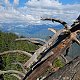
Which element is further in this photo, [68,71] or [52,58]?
[52,58]

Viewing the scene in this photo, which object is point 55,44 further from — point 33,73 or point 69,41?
point 33,73

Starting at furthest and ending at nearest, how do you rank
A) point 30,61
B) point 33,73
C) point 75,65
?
point 33,73 < point 75,65 < point 30,61

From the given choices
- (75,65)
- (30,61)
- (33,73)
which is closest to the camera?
(30,61)

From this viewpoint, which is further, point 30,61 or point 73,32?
point 73,32

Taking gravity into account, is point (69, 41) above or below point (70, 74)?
above

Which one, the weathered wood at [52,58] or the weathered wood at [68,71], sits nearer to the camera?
the weathered wood at [68,71]

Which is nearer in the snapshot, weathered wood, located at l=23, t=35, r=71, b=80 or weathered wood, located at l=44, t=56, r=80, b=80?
weathered wood, located at l=44, t=56, r=80, b=80

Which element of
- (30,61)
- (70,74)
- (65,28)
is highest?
(65,28)

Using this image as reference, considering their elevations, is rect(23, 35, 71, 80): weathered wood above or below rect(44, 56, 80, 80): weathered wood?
above

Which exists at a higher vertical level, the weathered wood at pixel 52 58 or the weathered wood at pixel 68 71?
the weathered wood at pixel 52 58

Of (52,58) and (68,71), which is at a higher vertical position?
(52,58)

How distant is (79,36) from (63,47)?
0.35 meters

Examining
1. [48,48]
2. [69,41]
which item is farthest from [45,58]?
[69,41]

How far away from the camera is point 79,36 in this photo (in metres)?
4.64
